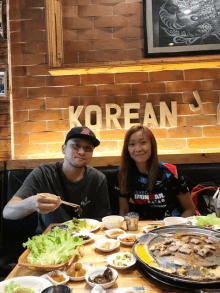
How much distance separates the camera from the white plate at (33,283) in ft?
3.04

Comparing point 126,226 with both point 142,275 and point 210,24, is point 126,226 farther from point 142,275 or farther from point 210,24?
point 210,24

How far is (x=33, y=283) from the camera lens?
0.95 metres

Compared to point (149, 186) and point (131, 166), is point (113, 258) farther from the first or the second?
point (131, 166)

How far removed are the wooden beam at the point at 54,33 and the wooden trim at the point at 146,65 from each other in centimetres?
13

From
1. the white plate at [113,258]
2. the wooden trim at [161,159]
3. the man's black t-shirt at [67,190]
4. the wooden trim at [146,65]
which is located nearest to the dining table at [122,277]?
the white plate at [113,258]

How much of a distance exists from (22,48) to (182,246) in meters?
2.98

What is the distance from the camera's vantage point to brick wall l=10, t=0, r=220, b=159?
2932 millimetres

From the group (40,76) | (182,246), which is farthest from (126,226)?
(40,76)

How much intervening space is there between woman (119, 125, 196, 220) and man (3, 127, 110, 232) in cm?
25

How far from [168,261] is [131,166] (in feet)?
A: 4.01

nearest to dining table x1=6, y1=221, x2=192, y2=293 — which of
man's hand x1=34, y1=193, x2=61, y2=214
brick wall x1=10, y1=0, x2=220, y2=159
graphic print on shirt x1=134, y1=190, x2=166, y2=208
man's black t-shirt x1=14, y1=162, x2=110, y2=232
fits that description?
man's hand x1=34, y1=193, x2=61, y2=214

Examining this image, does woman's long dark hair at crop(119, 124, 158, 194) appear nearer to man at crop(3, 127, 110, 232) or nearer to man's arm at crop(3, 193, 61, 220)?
man at crop(3, 127, 110, 232)

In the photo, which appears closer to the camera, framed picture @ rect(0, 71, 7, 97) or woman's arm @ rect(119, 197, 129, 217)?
woman's arm @ rect(119, 197, 129, 217)

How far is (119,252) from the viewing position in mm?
1249
